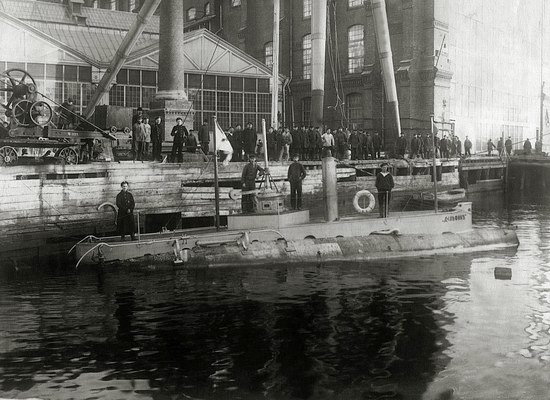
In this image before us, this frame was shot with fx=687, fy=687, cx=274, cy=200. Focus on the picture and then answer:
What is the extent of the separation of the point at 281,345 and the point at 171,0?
856 inches

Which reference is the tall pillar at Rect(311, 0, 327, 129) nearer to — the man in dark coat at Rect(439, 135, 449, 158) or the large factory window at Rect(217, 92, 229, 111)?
the large factory window at Rect(217, 92, 229, 111)

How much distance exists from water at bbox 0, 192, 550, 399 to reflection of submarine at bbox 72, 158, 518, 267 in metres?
0.75

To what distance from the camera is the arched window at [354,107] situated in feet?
157

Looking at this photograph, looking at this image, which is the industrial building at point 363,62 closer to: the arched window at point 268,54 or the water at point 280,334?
the arched window at point 268,54

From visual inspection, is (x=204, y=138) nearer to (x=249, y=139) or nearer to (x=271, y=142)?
(x=249, y=139)

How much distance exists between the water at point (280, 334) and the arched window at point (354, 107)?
97.1 ft

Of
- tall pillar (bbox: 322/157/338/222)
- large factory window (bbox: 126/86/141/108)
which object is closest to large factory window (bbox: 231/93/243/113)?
large factory window (bbox: 126/86/141/108)

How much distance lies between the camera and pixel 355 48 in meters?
48.7

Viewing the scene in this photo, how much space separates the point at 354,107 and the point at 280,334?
123ft

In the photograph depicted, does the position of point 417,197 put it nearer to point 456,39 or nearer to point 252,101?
A: point 252,101

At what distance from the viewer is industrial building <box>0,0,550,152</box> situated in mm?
39844

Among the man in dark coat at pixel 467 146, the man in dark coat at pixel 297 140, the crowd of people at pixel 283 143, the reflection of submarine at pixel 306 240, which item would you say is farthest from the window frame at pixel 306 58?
the reflection of submarine at pixel 306 240

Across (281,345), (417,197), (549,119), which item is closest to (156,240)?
(281,345)

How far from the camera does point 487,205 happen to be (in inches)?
1503
